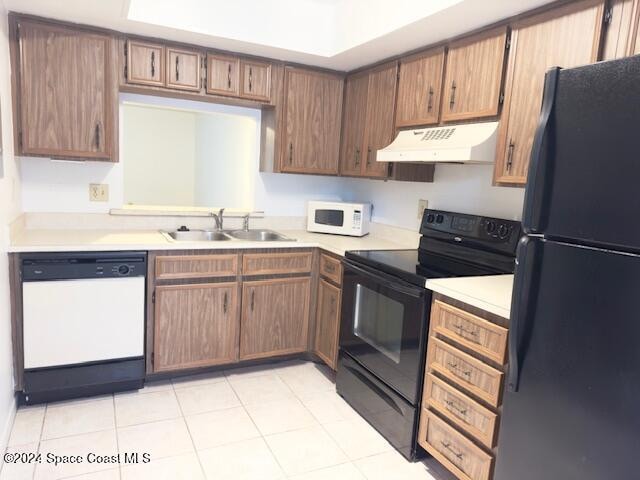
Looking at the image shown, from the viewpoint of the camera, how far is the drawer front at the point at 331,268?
283 cm

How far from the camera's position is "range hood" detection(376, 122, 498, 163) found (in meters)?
2.14

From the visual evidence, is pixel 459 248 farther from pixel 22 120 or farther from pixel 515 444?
pixel 22 120

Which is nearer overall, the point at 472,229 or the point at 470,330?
the point at 470,330

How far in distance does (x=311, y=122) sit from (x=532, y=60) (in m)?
1.63

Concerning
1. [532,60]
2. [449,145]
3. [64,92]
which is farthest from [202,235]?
[532,60]

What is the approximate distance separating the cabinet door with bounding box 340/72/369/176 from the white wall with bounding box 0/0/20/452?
6.76 ft

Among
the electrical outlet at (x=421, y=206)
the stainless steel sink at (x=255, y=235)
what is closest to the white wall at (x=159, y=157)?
the stainless steel sink at (x=255, y=235)

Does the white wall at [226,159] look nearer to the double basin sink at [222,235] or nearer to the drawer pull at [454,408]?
the double basin sink at [222,235]

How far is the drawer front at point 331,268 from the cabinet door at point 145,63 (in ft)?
4.90

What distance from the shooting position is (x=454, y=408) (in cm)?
192

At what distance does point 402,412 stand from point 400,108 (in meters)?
1.76

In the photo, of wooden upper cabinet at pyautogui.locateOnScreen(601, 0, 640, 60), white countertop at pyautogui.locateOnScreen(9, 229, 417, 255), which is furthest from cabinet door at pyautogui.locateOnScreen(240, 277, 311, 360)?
wooden upper cabinet at pyautogui.locateOnScreen(601, 0, 640, 60)

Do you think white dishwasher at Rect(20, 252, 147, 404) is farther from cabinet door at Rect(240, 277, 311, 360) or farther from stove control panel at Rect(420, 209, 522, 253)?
stove control panel at Rect(420, 209, 522, 253)

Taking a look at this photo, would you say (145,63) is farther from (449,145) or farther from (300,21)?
(449,145)
